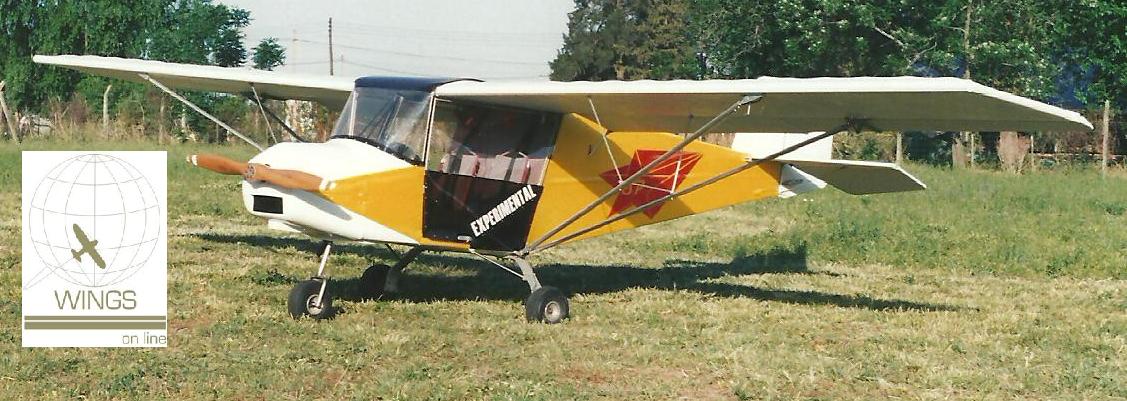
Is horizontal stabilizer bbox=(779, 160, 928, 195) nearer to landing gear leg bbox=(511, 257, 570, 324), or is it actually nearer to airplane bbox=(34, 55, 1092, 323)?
airplane bbox=(34, 55, 1092, 323)

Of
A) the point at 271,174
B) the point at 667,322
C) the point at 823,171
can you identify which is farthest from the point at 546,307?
the point at 823,171

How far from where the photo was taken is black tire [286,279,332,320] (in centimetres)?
819

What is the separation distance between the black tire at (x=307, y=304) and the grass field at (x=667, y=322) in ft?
0.33

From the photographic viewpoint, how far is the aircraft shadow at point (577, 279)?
9.88 m

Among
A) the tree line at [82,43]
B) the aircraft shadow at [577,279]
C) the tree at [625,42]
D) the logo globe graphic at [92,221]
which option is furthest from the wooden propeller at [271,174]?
the tree at [625,42]

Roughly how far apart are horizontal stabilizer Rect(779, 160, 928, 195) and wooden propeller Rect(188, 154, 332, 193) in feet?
16.9

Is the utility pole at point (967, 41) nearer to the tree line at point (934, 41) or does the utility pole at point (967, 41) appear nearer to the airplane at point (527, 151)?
the tree line at point (934, 41)

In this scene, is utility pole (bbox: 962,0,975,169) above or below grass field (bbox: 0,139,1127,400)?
above

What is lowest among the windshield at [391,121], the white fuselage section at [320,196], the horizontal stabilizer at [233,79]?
the white fuselage section at [320,196]

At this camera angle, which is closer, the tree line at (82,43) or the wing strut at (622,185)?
the wing strut at (622,185)

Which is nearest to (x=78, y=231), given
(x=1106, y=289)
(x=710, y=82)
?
(x=710, y=82)

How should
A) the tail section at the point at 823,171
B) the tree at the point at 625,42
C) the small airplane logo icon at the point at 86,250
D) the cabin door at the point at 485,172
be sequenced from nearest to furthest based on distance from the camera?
the small airplane logo icon at the point at 86,250, the cabin door at the point at 485,172, the tail section at the point at 823,171, the tree at the point at 625,42

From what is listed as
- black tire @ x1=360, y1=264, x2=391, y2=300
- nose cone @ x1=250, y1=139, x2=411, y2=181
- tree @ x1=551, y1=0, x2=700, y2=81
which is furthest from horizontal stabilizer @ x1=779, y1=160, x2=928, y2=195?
tree @ x1=551, y1=0, x2=700, y2=81

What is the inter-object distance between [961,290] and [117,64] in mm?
8679
